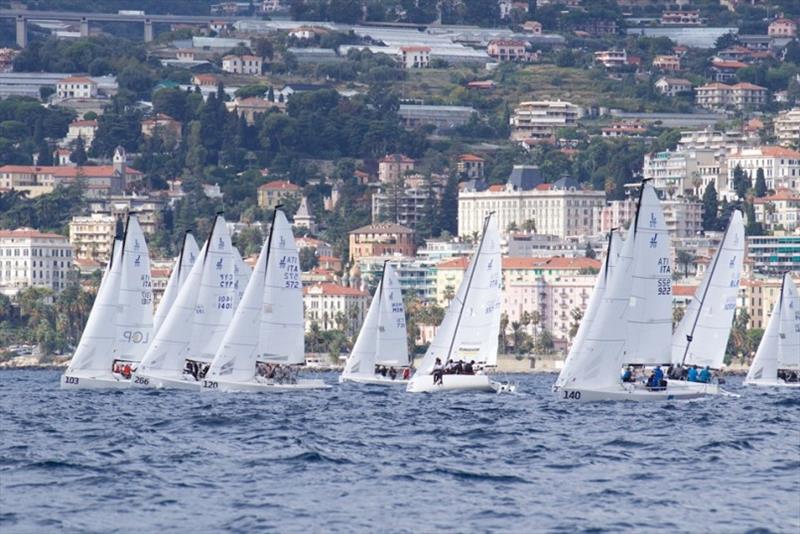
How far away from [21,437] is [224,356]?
39.7 feet

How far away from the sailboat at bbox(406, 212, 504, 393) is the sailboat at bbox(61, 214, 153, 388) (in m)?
Result: 7.16

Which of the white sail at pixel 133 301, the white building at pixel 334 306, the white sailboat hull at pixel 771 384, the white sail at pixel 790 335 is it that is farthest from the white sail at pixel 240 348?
the white building at pixel 334 306

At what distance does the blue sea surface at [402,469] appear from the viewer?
36375mm

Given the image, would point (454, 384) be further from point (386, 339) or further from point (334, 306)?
point (334, 306)

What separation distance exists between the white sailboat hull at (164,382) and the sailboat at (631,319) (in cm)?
1188

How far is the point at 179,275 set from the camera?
71.8m

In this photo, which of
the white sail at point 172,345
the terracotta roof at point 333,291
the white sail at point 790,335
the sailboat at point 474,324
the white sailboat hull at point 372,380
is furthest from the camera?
the terracotta roof at point 333,291

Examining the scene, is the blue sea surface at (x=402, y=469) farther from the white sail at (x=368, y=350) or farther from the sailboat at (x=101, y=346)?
the white sail at (x=368, y=350)

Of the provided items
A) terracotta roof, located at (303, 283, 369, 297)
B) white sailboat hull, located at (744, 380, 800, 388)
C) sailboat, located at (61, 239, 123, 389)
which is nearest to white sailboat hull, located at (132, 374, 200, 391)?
sailboat, located at (61, 239, 123, 389)

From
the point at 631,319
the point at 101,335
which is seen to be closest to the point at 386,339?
the point at 101,335

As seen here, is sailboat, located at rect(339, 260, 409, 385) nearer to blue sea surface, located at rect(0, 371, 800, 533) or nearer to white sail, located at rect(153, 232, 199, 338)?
white sail, located at rect(153, 232, 199, 338)

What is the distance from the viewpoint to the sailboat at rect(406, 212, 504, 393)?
2475 inches

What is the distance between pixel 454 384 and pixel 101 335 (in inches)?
346

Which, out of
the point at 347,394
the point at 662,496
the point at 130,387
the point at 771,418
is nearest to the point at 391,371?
the point at 347,394
